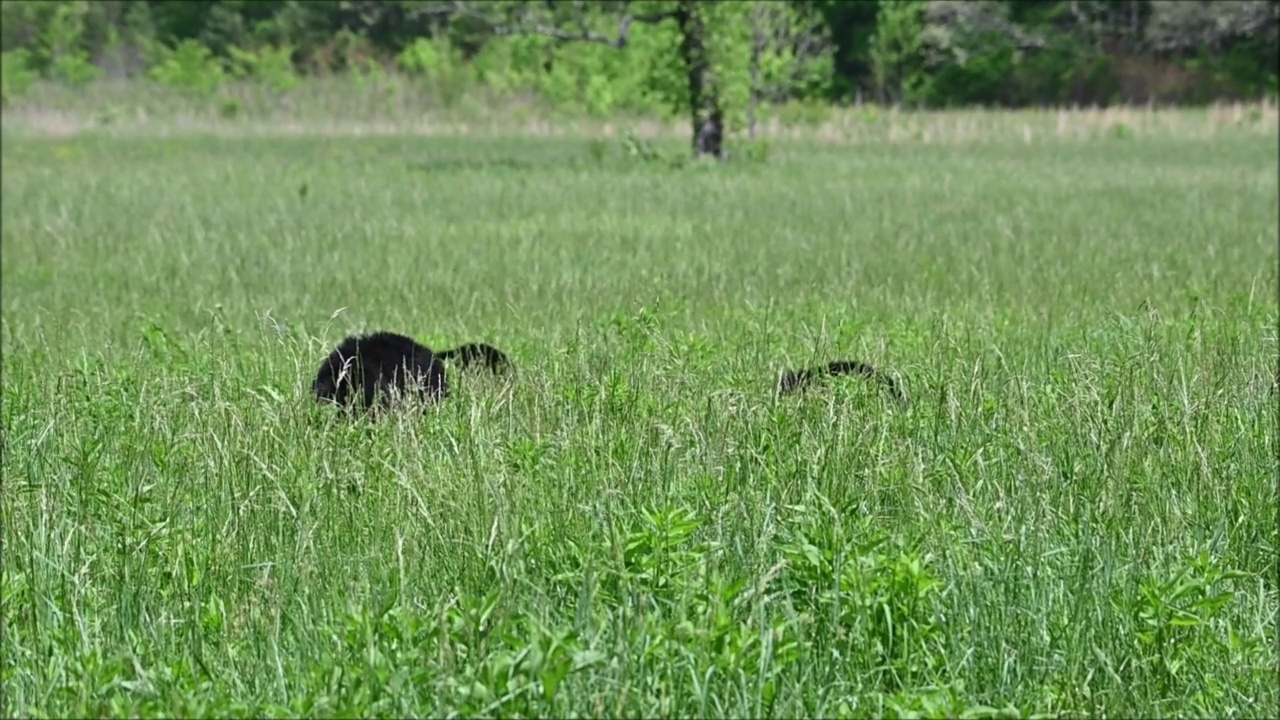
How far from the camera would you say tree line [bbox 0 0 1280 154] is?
41625 millimetres

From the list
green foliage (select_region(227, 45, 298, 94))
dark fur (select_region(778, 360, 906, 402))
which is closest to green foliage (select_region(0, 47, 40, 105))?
green foliage (select_region(227, 45, 298, 94))

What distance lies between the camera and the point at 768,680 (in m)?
2.64

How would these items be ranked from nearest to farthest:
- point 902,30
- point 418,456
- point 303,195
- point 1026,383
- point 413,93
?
point 418,456 < point 1026,383 < point 303,195 < point 413,93 < point 902,30

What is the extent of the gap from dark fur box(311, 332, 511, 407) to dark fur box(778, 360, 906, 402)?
3.50 feet

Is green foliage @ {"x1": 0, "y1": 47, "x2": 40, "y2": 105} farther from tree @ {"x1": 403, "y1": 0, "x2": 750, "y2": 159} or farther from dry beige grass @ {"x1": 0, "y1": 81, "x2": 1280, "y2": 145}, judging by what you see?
tree @ {"x1": 403, "y1": 0, "x2": 750, "y2": 159}

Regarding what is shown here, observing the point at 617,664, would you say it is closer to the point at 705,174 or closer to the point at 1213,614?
the point at 1213,614

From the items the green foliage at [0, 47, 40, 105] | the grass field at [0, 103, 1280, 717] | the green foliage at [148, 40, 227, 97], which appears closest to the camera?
the grass field at [0, 103, 1280, 717]

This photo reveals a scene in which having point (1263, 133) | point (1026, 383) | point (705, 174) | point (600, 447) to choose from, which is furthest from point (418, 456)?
point (1263, 133)

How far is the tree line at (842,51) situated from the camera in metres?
41.6

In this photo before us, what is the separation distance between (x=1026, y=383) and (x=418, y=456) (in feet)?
7.08

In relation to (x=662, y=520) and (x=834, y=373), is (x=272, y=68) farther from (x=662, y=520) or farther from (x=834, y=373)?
(x=662, y=520)

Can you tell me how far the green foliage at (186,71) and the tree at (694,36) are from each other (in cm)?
2449

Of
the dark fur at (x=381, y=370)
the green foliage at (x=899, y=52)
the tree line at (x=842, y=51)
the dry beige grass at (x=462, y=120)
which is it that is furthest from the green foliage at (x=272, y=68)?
the dark fur at (x=381, y=370)

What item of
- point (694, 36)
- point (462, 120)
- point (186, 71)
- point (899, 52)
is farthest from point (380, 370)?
point (899, 52)
